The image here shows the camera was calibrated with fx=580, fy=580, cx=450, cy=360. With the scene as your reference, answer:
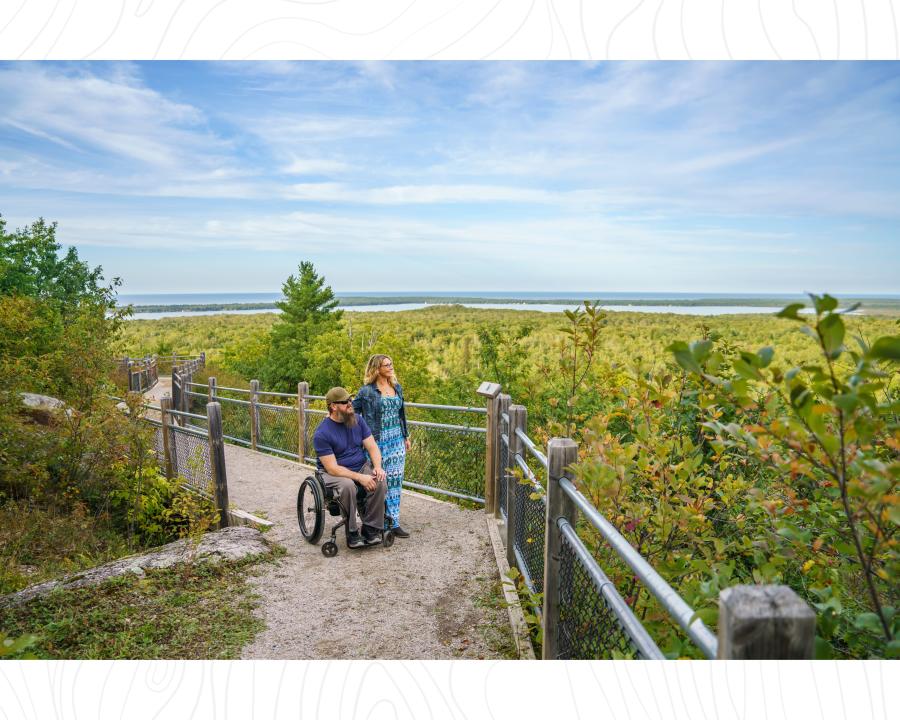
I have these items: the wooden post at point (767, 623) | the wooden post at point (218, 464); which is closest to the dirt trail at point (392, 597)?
the wooden post at point (218, 464)

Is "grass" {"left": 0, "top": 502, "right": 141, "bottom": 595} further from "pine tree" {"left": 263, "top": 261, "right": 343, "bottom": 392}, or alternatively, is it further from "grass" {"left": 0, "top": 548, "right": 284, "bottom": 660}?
"pine tree" {"left": 263, "top": 261, "right": 343, "bottom": 392}

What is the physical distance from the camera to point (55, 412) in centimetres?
625

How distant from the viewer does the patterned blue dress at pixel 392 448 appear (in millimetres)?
4656

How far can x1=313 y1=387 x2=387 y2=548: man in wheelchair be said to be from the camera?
434cm

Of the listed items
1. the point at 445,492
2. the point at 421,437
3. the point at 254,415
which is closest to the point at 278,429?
the point at 254,415

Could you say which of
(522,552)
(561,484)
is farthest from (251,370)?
(561,484)

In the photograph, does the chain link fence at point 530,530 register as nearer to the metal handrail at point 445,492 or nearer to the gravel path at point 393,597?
the gravel path at point 393,597

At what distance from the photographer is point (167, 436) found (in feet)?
22.6

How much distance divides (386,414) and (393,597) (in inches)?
55.7

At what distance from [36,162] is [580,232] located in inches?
155

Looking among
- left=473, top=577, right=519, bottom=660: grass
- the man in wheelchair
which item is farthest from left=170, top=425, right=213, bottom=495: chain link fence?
left=473, top=577, right=519, bottom=660: grass

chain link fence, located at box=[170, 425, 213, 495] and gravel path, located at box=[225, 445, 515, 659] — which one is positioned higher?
chain link fence, located at box=[170, 425, 213, 495]

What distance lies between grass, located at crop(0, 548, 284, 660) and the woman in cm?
134

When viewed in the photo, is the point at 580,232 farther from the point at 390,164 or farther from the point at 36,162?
the point at 36,162
